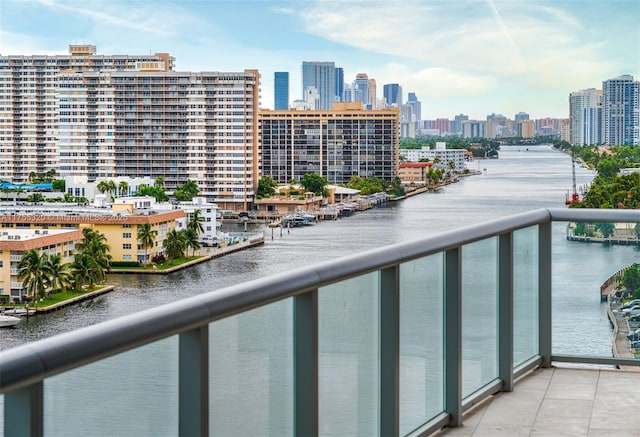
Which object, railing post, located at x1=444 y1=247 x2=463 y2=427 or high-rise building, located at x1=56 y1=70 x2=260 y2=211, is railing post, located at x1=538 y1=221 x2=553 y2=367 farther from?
high-rise building, located at x1=56 y1=70 x2=260 y2=211

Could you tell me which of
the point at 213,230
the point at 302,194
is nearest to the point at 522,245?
the point at 213,230

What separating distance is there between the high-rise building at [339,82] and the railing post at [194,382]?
131 feet

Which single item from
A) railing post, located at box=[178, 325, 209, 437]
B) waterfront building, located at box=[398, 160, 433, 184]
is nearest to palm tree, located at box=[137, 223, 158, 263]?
waterfront building, located at box=[398, 160, 433, 184]

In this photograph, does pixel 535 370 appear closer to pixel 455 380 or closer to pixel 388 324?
pixel 455 380

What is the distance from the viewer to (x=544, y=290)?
1145mm

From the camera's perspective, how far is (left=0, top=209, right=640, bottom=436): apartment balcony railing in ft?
1.60

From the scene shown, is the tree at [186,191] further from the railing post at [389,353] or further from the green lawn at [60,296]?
the railing post at [389,353]

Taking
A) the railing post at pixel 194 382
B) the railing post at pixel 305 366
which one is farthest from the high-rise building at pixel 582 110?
the railing post at pixel 194 382

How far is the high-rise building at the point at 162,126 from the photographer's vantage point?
103 ft

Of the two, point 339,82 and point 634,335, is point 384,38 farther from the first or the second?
point 634,335

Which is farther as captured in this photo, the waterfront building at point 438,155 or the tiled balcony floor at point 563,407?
the waterfront building at point 438,155

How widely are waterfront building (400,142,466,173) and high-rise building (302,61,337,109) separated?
402 centimetres

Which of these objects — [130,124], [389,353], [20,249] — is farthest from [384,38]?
[389,353]

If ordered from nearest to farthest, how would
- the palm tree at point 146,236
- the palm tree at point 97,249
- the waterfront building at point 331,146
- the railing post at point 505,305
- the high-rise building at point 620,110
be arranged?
the railing post at point 505,305 < the palm tree at point 97,249 < the palm tree at point 146,236 < the high-rise building at point 620,110 < the waterfront building at point 331,146
